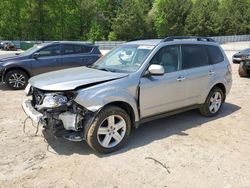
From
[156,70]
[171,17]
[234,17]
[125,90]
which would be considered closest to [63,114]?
[125,90]

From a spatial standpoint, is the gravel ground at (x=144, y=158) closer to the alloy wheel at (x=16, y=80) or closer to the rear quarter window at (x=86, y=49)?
the alloy wheel at (x=16, y=80)

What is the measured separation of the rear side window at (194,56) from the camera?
19.3 ft

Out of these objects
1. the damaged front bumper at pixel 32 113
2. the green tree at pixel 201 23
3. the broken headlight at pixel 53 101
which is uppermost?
the green tree at pixel 201 23

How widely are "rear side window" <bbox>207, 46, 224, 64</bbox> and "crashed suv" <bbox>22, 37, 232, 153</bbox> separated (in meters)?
0.02

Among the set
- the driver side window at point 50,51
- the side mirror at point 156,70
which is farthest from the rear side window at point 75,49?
the side mirror at point 156,70

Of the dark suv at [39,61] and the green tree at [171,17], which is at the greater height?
the green tree at [171,17]

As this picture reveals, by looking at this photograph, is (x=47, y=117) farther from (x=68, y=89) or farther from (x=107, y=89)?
(x=107, y=89)

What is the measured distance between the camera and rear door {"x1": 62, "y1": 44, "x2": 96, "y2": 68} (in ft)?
33.8

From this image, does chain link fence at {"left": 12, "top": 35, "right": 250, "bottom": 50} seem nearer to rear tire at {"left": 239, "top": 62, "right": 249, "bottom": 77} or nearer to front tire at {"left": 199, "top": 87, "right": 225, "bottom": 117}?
rear tire at {"left": 239, "top": 62, "right": 249, "bottom": 77}

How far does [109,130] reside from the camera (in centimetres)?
470

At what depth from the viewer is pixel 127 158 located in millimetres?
4543

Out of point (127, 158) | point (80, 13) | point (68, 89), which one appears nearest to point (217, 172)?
point (127, 158)

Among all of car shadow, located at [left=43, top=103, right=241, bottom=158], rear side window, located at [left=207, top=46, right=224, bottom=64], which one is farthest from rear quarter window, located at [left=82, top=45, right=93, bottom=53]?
rear side window, located at [left=207, top=46, right=224, bottom=64]

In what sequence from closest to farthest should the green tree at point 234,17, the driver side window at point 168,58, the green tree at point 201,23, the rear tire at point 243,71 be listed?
the driver side window at point 168,58
the rear tire at point 243,71
the green tree at point 201,23
the green tree at point 234,17
